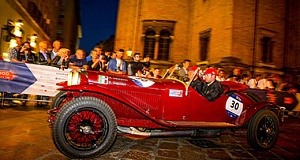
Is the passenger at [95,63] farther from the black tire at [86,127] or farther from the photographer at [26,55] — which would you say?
the black tire at [86,127]

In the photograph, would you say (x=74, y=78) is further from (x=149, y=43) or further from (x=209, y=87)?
(x=149, y=43)

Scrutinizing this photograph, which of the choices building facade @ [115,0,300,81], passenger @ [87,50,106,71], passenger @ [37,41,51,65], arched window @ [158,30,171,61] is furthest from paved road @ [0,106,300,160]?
arched window @ [158,30,171,61]

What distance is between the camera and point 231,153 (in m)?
4.41

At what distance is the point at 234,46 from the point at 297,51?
561cm

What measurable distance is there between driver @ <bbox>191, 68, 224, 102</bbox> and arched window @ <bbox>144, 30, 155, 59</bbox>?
14.4m

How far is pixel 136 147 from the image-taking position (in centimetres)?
424

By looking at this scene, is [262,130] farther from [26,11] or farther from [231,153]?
[26,11]

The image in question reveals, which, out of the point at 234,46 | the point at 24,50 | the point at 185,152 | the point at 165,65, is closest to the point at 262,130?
the point at 185,152

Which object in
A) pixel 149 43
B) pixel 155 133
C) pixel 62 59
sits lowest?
pixel 155 133

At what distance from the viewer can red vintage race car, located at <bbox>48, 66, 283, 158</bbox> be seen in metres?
3.40

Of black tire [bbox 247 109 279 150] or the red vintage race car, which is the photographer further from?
black tire [bbox 247 109 279 150]

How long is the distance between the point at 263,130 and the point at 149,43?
1481cm

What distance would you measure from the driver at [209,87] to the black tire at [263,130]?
110 centimetres

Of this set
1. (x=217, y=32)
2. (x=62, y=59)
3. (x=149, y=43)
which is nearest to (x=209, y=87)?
(x=62, y=59)
